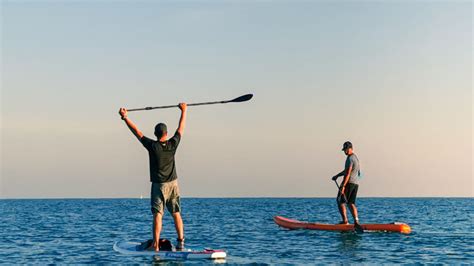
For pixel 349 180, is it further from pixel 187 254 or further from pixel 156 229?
pixel 156 229

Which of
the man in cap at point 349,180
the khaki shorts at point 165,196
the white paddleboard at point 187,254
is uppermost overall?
the man in cap at point 349,180

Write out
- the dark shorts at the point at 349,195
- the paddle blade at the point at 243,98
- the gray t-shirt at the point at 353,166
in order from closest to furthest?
the paddle blade at the point at 243,98
the gray t-shirt at the point at 353,166
the dark shorts at the point at 349,195

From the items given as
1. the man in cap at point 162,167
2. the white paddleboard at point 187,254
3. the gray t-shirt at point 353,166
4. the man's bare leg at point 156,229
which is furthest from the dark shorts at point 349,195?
the man in cap at point 162,167

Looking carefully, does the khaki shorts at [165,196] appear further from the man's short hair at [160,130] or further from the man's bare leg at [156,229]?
the man's short hair at [160,130]

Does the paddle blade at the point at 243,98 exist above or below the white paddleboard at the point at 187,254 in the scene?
above

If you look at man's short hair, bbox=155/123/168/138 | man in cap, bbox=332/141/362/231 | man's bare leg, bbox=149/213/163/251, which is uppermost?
man's short hair, bbox=155/123/168/138

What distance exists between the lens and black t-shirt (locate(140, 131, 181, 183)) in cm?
1427

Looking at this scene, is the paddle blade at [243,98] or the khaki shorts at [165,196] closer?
the khaki shorts at [165,196]

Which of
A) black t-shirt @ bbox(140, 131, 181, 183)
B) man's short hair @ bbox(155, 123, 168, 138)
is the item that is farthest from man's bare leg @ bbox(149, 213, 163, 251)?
man's short hair @ bbox(155, 123, 168, 138)

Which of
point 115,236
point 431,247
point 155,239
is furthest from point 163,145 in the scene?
point 115,236

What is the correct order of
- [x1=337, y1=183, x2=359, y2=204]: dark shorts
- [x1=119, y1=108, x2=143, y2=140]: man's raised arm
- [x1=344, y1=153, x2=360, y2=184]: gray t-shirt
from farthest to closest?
[x1=337, y1=183, x2=359, y2=204]: dark shorts < [x1=344, y1=153, x2=360, y2=184]: gray t-shirt < [x1=119, y1=108, x2=143, y2=140]: man's raised arm

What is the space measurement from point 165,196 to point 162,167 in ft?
1.98

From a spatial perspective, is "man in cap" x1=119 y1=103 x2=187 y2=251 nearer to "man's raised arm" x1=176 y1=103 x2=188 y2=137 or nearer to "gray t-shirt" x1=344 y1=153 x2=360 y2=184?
"man's raised arm" x1=176 y1=103 x2=188 y2=137

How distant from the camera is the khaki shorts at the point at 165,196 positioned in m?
14.5
